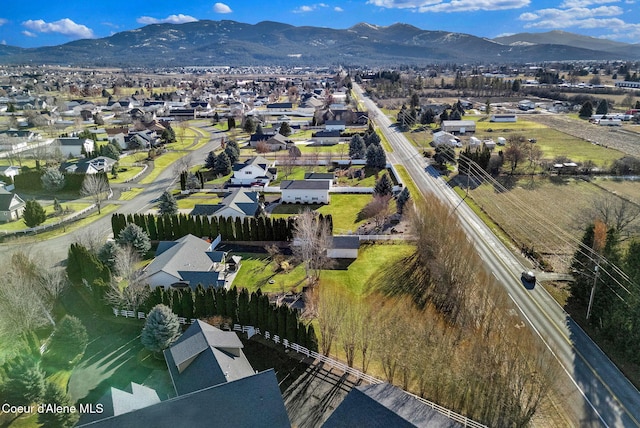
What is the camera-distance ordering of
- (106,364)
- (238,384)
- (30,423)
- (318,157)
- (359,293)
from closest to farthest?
(238,384) < (30,423) < (106,364) < (359,293) < (318,157)

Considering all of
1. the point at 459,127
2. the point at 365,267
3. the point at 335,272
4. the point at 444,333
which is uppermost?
the point at 459,127

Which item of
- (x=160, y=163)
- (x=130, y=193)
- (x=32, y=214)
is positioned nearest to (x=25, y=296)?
(x=32, y=214)

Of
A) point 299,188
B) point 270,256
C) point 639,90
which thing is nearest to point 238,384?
point 270,256

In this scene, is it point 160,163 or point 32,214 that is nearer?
point 32,214

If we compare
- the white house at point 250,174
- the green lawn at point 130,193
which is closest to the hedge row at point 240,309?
the green lawn at point 130,193

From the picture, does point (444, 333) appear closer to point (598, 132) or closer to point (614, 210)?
point (614, 210)

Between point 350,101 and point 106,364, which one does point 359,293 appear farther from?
point 350,101

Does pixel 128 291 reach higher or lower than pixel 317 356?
higher

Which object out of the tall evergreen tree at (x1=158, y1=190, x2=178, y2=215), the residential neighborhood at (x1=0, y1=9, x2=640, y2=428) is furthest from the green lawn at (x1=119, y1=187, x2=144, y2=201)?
the tall evergreen tree at (x1=158, y1=190, x2=178, y2=215)
